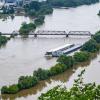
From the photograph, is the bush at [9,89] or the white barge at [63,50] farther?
the white barge at [63,50]

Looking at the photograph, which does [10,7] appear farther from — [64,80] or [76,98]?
[76,98]

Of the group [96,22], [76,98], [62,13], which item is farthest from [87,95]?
[62,13]

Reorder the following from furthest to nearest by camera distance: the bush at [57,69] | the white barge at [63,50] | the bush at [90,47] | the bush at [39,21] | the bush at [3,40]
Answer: the bush at [39,21], the bush at [3,40], the bush at [90,47], the white barge at [63,50], the bush at [57,69]

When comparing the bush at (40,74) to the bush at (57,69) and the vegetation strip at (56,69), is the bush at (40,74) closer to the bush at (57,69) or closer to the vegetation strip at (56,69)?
the vegetation strip at (56,69)

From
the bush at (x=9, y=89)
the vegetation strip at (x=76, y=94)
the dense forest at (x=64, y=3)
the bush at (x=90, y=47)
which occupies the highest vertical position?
the vegetation strip at (x=76, y=94)

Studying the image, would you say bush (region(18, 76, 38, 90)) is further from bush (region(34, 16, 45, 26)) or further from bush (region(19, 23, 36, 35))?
bush (region(34, 16, 45, 26))

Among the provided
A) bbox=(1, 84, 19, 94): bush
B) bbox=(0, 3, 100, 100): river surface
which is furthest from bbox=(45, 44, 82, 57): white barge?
bbox=(1, 84, 19, 94): bush

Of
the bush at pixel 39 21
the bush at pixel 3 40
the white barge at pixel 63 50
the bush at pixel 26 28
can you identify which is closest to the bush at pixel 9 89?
the white barge at pixel 63 50

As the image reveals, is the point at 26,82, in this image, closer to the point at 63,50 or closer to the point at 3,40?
the point at 63,50
